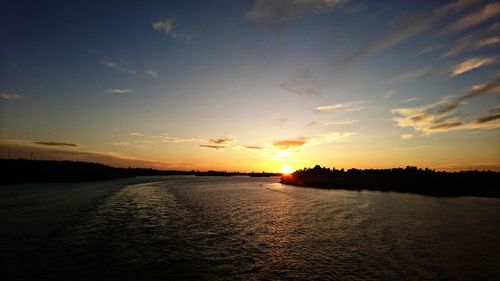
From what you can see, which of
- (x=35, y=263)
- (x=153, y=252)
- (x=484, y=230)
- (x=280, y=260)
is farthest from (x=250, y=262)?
(x=484, y=230)

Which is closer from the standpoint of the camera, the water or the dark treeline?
the water

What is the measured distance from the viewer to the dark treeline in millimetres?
64125

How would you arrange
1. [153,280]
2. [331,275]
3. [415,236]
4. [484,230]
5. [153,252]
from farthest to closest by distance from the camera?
1. [484,230]
2. [415,236]
3. [153,252]
4. [331,275]
5. [153,280]

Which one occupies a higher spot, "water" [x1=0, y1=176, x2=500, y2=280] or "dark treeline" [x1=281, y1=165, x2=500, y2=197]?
"dark treeline" [x1=281, y1=165, x2=500, y2=197]

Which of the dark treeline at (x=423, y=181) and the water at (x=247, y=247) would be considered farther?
the dark treeline at (x=423, y=181)

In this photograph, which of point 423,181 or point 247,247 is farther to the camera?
point 423,181

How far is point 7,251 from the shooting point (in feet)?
61.6

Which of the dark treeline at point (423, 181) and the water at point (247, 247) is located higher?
the dark treeline at point (423, 181)

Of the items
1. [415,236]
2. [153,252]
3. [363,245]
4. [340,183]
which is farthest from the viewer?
[340,183]

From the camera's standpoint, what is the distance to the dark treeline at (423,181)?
64.1 meters

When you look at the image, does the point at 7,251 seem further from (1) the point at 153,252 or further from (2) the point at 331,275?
(2) the point at 331,275

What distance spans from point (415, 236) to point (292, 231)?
10.5 metres

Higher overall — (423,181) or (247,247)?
(423,181)

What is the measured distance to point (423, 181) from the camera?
74188 millimetres
